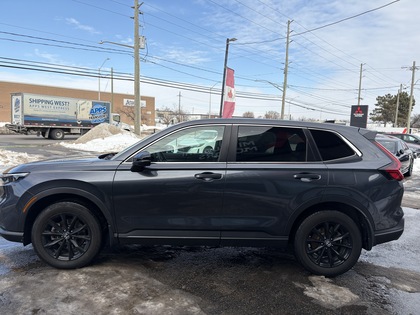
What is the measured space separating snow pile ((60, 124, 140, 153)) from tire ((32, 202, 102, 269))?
54.7ft

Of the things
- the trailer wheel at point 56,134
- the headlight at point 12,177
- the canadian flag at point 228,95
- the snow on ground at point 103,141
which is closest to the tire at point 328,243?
the headlight at point 12,177

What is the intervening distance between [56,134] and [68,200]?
2810cm

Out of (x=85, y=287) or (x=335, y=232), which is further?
(x=335, y=232)

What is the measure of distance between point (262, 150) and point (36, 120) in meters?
28.3

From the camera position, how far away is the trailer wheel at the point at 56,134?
29.2m

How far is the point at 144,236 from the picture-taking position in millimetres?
3762

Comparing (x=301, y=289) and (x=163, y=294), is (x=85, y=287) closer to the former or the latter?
(x=163, y=294)

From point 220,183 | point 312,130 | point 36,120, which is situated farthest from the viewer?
point 36,120

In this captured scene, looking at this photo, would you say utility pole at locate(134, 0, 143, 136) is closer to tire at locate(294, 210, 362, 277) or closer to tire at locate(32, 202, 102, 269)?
tire at locate(32, 202, 102, 269)

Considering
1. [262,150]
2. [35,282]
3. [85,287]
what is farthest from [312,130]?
[35,282]

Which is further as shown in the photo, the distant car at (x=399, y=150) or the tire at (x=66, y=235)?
the distant car at (x=399, y=150)

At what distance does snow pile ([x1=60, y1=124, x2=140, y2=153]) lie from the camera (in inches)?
835

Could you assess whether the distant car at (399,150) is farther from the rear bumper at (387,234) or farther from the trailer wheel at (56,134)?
the trailer wheel at (56,134)

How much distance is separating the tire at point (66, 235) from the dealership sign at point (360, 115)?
30608mm
